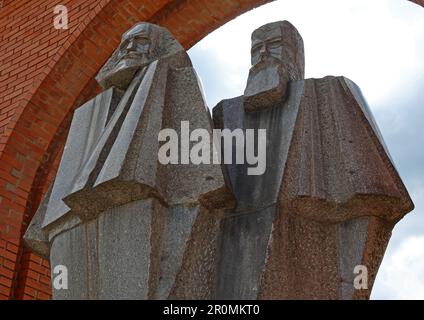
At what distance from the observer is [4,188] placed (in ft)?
16.1

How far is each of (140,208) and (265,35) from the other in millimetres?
909

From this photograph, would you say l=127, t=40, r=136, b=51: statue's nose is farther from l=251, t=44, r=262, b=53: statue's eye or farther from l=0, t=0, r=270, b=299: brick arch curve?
l=0, t=0, r=270, b=299: brick arch curve

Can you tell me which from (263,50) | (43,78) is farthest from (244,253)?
(43,78)

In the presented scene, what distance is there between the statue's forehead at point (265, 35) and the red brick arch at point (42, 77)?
105 inches

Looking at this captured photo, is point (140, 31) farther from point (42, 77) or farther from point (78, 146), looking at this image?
point (42, 77)

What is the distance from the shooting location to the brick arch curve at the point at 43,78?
4793 millimetres

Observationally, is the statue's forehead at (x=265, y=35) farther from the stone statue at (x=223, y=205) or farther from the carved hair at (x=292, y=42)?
the stone statue at (x=223, y=205)

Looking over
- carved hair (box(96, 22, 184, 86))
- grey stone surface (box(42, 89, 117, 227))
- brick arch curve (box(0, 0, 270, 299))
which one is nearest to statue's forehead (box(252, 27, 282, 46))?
carved hair (box(96, 22, 184, 86))

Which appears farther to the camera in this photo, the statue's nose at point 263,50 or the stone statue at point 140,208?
the statue's nose at point 263,50

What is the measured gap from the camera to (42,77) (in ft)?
17.1

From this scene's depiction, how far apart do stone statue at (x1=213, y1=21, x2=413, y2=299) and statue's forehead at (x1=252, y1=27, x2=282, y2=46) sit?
1.07ft

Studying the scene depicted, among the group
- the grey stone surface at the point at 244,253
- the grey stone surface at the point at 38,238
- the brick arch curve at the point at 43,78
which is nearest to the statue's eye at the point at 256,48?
the grey stone surface at the point at 244,253

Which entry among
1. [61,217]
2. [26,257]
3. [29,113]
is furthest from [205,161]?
[29,113]

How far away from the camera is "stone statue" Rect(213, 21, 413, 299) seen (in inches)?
84.1
